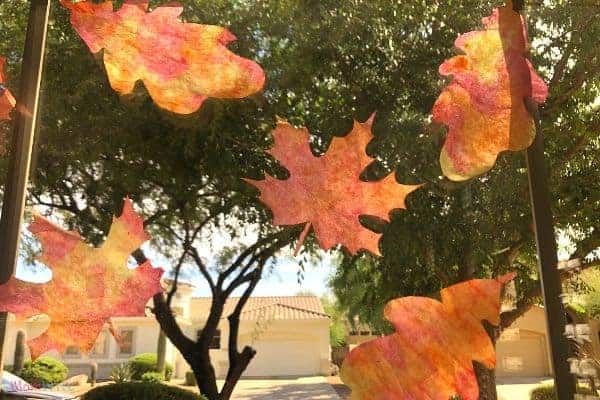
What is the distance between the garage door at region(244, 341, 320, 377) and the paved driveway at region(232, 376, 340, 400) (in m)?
0.34

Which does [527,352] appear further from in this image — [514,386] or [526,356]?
[514,386]

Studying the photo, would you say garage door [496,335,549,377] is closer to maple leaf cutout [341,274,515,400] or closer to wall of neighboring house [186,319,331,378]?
wall of neighboring house [186,319,331,378]

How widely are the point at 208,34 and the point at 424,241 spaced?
263cm

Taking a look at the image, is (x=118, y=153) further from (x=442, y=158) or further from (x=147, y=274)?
(x=442, y=158)

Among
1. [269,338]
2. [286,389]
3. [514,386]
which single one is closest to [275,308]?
[269,338]

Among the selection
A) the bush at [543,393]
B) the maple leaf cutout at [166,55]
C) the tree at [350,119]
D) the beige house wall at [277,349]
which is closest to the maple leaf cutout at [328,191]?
the maple leaf cutout at [166,55]

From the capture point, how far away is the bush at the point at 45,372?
12.1 metres

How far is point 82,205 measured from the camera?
217 inches

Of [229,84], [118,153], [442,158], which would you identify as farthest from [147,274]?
[118,153]

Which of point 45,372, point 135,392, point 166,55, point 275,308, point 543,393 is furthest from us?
point 275,308

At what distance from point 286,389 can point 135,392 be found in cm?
882

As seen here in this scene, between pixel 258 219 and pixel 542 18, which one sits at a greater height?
pixel 542 18

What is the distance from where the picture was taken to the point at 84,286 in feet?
6.05

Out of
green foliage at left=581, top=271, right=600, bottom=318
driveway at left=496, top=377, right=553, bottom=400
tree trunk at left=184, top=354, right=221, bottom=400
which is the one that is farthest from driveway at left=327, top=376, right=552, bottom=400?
tree trunk at left=184, top=354, right=221, bottom=400
